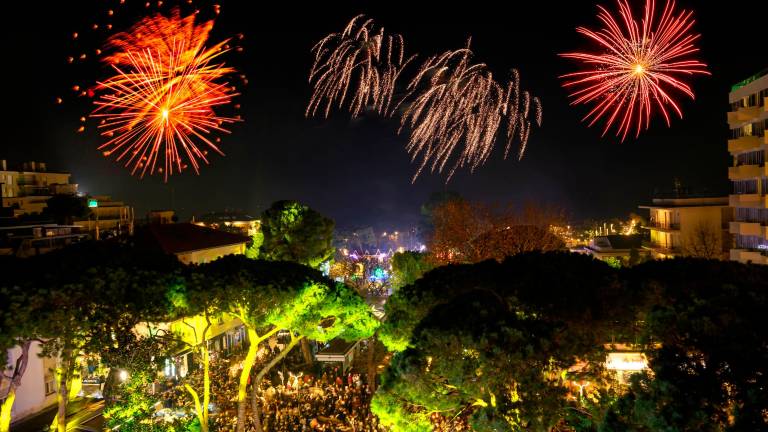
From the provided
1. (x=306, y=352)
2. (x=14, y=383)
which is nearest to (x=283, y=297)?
(x=14, y=383)

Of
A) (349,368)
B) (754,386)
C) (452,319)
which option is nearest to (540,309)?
(452,319)

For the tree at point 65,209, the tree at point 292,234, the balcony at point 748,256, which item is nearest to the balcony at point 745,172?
the balcony at point 748,256

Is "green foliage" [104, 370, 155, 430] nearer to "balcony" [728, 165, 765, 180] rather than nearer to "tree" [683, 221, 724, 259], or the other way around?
"balcony" [728, 165, 765, 180]

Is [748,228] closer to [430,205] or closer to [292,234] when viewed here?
[292,234]

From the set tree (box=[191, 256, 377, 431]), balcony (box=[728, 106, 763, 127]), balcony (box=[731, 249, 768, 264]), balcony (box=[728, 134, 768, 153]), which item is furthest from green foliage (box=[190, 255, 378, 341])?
balcony (box=[728, 106, 763, 127])

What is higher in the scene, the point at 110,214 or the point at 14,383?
the point at 110,214

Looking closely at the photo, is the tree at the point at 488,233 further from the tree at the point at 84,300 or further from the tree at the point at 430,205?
the tree at the point at 430,205
